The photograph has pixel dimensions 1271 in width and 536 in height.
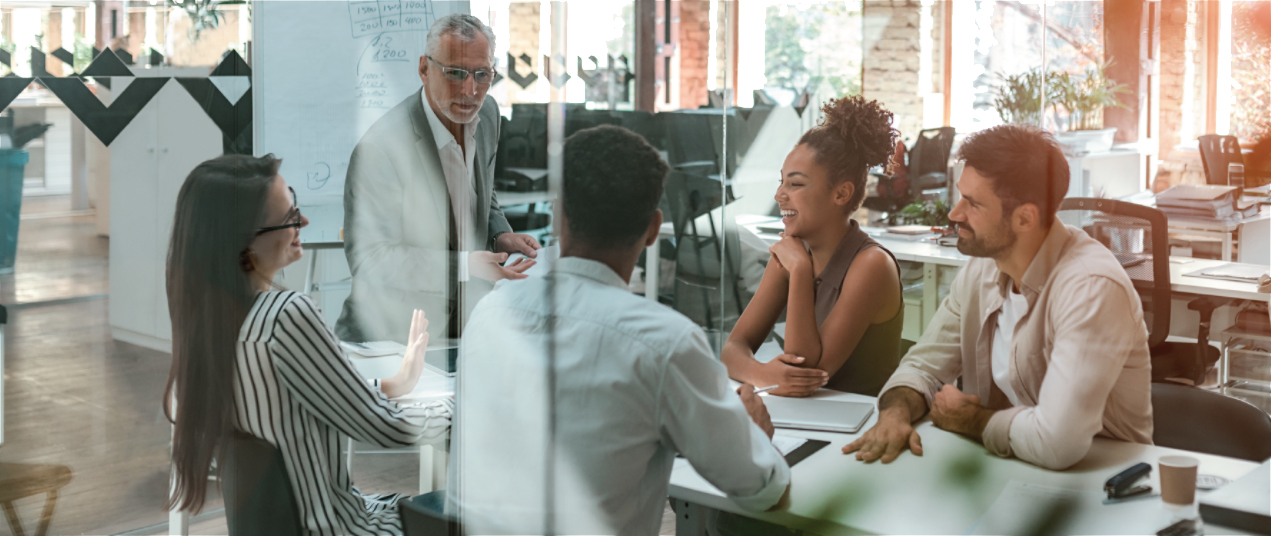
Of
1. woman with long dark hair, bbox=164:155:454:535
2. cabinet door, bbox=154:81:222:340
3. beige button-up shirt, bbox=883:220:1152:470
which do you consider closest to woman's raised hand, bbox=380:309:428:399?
woman with long dark hair, bbox=164:155:454:535

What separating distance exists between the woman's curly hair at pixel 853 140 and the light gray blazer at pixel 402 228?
751 mm

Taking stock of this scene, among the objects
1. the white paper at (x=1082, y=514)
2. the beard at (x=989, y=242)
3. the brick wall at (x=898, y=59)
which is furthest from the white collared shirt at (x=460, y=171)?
the white paper at (x=1082, y=514)

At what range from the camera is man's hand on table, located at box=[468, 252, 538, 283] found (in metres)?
1.87

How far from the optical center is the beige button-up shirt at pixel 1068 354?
1.38 m

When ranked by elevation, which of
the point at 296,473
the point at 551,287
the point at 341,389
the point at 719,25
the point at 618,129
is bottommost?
the point at 296,473

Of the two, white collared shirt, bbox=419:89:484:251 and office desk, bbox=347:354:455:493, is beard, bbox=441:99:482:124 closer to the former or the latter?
white collared shirt, bbox=419:89:484:251

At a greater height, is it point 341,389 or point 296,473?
point 341,389

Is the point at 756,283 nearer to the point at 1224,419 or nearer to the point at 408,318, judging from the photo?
the point at 1224,419

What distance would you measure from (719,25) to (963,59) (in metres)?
0.38

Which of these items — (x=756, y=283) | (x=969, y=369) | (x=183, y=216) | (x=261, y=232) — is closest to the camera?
(x=969, y=369)

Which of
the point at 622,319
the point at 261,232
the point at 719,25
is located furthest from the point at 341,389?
the point at 719,25

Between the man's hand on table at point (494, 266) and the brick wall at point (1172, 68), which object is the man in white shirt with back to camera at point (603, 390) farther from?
the brick wall at point (1172, 68)

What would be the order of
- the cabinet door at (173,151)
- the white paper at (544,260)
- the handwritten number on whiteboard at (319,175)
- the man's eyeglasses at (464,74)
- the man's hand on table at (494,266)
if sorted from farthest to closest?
the cabinet door at (173,151), the handwritten number on whiteboard at (319,175), the man's eyeglasses at (464,74), the man's hand on table at (494,266), the white paper at (544,260)

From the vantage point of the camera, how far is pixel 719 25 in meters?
1.60
